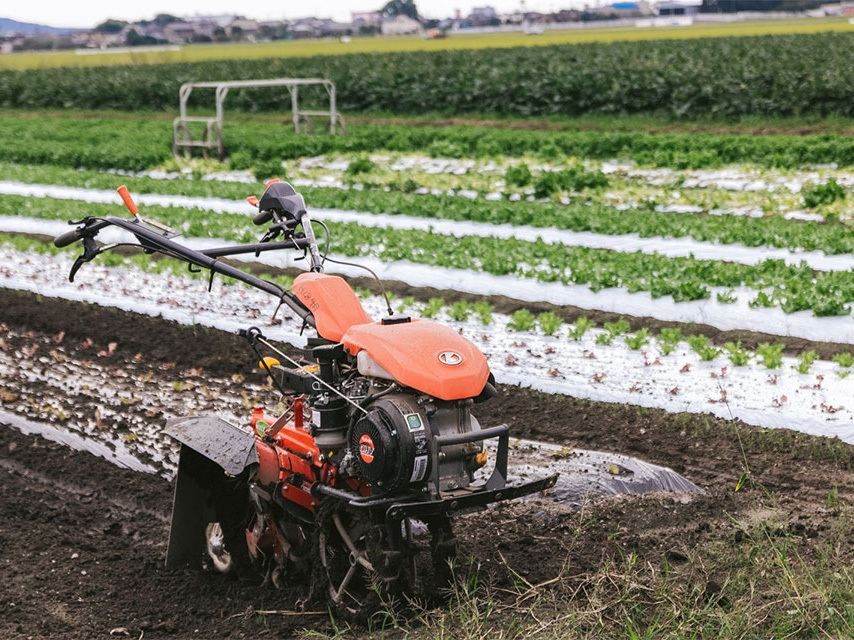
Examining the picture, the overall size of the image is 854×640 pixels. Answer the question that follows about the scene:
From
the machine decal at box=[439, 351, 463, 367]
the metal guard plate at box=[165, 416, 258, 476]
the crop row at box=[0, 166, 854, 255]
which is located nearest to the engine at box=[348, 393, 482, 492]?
the machine decal at box=[439, 351, 463, 367]

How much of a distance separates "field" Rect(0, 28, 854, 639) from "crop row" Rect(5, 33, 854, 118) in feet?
28.7

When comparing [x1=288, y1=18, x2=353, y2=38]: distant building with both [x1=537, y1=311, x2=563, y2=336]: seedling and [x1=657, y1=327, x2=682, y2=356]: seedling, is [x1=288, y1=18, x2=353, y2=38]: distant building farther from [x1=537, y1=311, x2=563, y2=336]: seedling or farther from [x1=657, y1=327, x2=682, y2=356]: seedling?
[x1=657, y1=327, x2=682, y2=356]: seedling

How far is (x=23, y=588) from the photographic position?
451cm

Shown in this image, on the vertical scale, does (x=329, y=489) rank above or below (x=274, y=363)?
below

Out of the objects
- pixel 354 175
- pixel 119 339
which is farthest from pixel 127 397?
pixel 354 175

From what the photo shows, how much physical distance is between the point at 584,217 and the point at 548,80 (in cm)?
1643

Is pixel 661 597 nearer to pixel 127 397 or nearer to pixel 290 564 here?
pixel 290 564

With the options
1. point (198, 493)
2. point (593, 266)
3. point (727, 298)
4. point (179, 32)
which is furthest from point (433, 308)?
point (179, 32)

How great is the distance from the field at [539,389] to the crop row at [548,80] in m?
8.75

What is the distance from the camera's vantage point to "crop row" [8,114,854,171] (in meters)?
16.5

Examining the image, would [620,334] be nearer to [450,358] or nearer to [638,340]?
[638,340]

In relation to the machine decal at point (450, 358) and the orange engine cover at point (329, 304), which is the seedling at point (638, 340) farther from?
the machine decal at point (450, 358)

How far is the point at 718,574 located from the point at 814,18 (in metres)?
64.9

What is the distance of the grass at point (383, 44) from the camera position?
50.1 meters
